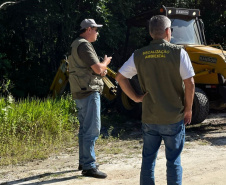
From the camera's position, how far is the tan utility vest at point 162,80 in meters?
3.77

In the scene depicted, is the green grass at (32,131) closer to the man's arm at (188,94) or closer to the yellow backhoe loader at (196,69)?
the yellow backhoe loader at (196,69)

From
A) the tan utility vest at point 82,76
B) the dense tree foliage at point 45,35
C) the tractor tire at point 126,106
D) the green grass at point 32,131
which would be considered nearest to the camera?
the tan utility vest at point 82,76

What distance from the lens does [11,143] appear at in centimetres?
688

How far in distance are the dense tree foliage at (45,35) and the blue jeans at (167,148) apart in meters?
7.92

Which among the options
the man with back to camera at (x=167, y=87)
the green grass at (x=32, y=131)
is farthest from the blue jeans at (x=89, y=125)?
the man with back to camera at (x=167, y=87)

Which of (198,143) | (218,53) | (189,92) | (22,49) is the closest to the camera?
(189,92)

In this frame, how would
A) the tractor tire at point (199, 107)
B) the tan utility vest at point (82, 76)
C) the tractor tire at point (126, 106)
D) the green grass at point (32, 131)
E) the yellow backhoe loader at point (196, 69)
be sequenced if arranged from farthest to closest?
the tractor tire at point (126, 106) < the yellow backhoe loader at point (196, 69) < the tractor tire at point (199, 107) < the green grass at point (32, 131) < the tan utility vest at point (82, 76)

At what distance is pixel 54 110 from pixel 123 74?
4114 millimetres

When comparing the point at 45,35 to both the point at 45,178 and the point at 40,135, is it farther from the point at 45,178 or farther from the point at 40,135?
the point at 45,178

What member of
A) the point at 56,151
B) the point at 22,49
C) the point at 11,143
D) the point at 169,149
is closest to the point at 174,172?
the point at 169,149

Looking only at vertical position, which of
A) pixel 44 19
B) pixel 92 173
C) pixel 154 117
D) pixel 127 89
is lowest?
pixel 92 173

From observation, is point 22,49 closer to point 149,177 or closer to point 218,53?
point 218,53

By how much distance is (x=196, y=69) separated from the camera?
9141 millimetres

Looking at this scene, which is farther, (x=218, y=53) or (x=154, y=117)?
(x=218, y=53)
